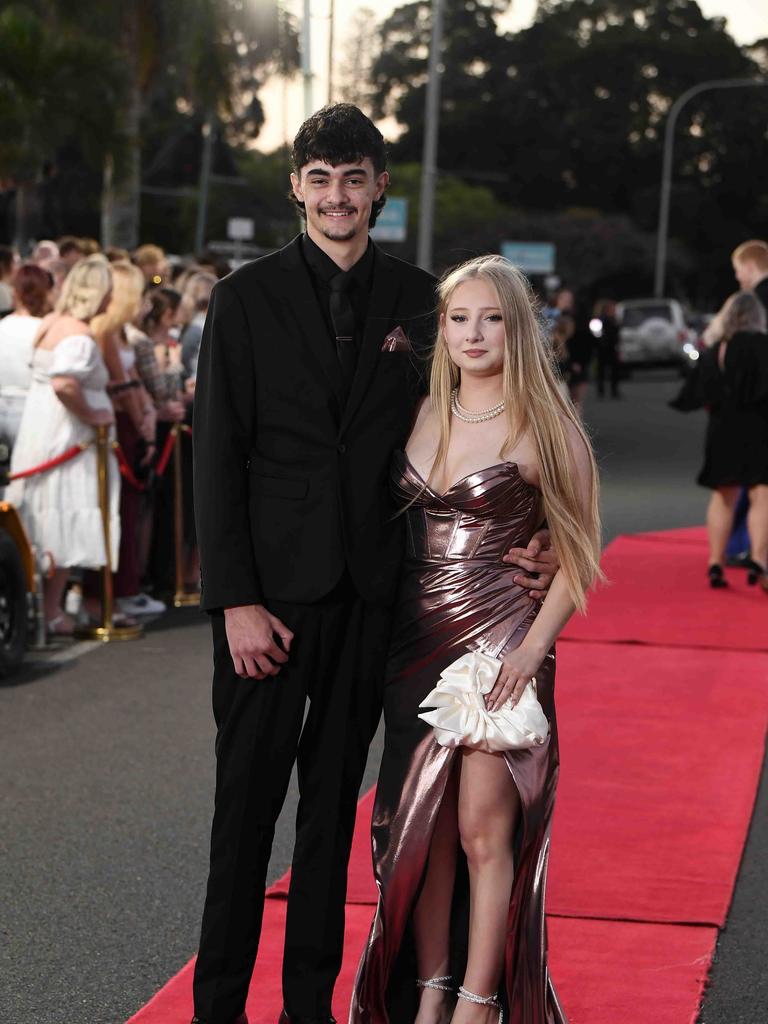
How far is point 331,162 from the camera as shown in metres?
3.77

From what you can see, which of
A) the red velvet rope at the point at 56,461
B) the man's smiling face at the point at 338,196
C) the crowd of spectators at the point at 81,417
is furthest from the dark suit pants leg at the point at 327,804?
the red velvet rope at the point at 56,461

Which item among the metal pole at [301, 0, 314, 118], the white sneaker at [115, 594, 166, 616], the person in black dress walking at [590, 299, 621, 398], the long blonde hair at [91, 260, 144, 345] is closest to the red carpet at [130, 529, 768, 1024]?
the white sneaker at [115, 594, 166, 616]

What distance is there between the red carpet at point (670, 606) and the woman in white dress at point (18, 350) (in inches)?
129

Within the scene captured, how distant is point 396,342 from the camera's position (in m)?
3.81

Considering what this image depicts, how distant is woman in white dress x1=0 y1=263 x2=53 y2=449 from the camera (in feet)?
30.6

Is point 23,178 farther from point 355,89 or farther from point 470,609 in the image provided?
point 355,89

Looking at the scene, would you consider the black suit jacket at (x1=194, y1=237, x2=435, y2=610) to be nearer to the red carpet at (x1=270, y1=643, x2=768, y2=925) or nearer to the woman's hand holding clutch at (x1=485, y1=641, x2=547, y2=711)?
the woman's hand holding clutch at (x1=485, y1=641, x2=547, y2=711)

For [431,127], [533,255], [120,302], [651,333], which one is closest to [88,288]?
[120,302]

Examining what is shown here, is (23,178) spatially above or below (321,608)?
above

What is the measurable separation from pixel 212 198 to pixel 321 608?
231 feet

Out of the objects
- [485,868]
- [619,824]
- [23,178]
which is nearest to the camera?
[485,868]

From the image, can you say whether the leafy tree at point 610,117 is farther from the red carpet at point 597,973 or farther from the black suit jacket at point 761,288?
the red carpet at point 597,973

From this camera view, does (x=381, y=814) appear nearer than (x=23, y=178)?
Yes

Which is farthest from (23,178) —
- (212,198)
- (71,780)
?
(212,198)
